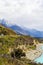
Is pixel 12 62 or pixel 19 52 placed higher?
pixel 19 52

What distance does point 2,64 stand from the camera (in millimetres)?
25531

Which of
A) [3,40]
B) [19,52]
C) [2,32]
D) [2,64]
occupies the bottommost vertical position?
[2,64]

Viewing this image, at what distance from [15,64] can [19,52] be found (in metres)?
37.1

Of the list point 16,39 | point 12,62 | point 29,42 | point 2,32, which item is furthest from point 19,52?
point 2,32

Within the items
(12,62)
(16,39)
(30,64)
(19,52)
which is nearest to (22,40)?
(16,39)

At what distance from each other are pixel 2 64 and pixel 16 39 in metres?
83.2

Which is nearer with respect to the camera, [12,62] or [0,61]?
[0,61]

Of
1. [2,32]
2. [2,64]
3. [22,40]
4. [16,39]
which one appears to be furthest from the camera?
[2,32]

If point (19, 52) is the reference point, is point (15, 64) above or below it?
below

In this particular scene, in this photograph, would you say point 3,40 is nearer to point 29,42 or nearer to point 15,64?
point 29,42

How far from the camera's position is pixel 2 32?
133750 millimetres

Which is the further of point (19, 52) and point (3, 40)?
point (3, 40)

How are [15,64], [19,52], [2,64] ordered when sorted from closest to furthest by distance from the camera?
[2,64]
[15,64]
[19,52]

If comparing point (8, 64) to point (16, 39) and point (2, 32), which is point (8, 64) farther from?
point (2, 32)
